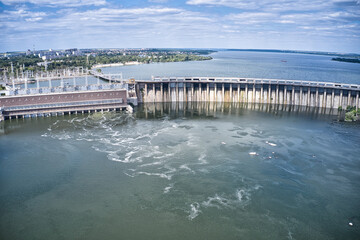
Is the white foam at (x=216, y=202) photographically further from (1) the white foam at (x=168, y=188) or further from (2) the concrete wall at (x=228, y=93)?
(2) the concrete wall at (x=228, y=93)

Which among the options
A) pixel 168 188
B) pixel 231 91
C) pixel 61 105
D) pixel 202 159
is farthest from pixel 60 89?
pixel 168 188

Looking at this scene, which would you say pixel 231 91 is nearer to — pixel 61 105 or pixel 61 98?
pixel 61 98

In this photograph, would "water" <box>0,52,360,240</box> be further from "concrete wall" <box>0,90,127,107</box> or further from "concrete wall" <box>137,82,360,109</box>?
"concrete wall" <box>137,82,360,109</box>

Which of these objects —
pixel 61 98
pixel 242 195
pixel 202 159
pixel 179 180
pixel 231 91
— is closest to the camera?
pixel 242 195

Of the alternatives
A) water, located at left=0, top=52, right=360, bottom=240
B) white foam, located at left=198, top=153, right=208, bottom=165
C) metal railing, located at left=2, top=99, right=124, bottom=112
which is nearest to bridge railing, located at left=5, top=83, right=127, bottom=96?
metal railing, located at left=2, top=99, right=124, bottom=112

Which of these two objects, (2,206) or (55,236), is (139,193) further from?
(2,206)

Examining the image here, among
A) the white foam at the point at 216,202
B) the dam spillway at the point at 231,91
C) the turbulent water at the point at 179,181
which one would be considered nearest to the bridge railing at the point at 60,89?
the dam spillway at the point at 231,91

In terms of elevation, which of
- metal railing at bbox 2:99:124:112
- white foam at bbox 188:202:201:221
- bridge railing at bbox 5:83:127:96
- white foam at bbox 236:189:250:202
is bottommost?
white foam at bbox 188:202:201:221
